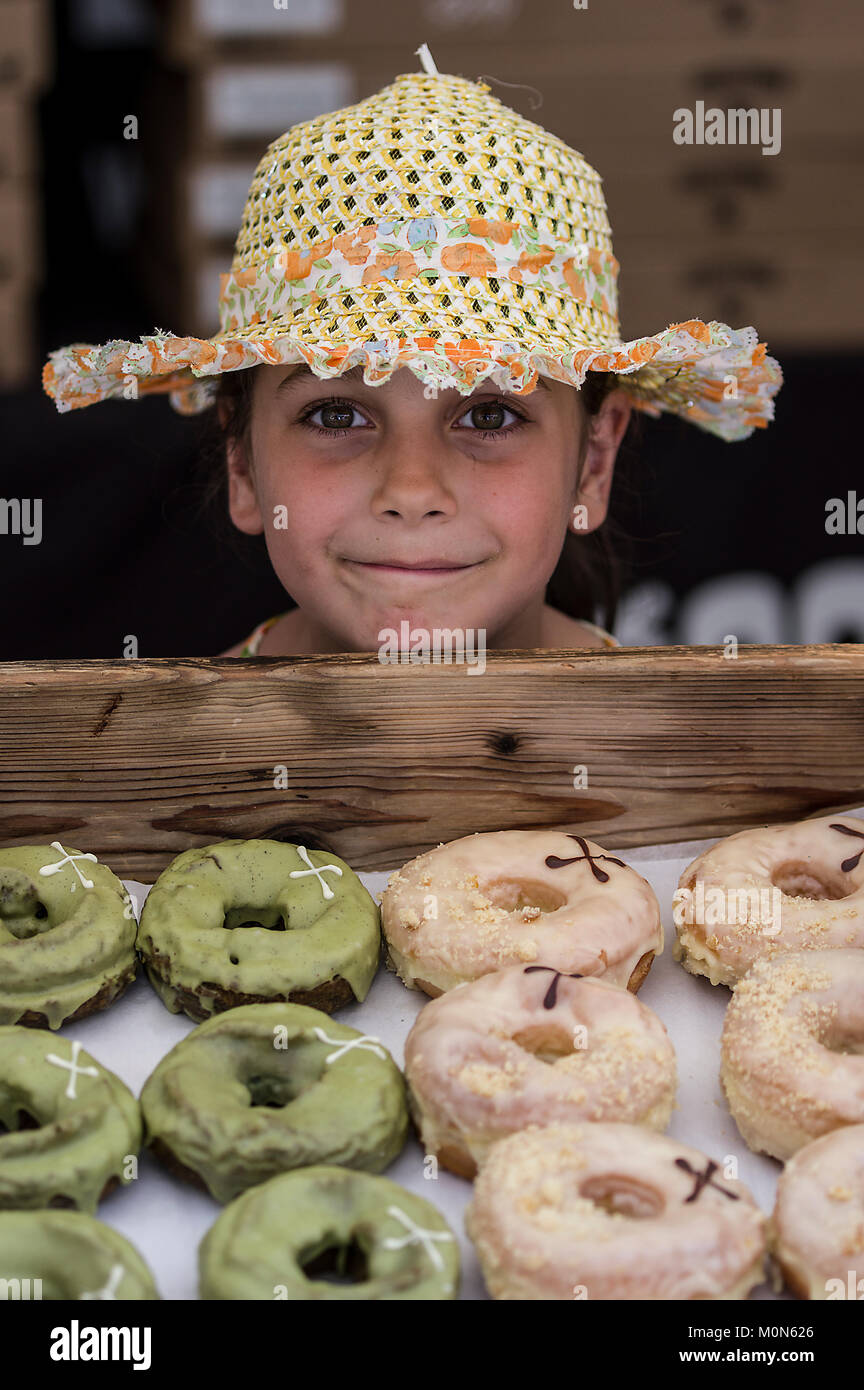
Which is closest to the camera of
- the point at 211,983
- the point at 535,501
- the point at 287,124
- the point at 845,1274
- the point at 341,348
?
the point at 845,1274

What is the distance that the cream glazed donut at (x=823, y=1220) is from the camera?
1065mm

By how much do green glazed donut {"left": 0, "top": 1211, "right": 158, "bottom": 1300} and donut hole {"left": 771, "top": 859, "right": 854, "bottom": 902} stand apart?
919 mm

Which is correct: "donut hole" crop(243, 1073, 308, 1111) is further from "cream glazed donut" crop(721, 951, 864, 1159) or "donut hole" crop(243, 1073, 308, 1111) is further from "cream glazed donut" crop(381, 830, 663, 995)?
"cream glazed donut" crop(721, 951, 864, 1159)

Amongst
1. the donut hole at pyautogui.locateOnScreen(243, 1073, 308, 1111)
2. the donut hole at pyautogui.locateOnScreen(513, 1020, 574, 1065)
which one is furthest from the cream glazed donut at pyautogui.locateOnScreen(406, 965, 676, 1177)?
the donut hole at pyautogui.locateOnScreen(243, 1073, 308, 1111)

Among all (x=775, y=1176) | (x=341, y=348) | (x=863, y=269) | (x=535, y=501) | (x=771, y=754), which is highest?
(x=863, y=269)

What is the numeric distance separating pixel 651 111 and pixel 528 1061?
3.17 metres

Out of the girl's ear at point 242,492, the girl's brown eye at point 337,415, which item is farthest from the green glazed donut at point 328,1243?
the girl's ear at point 242,492

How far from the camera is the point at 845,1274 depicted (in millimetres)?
1062

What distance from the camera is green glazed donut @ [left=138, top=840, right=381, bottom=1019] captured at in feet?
4.70

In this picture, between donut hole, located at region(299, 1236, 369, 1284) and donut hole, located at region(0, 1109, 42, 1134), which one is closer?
donut hole, located at region(299, 1236, 369, 1284)

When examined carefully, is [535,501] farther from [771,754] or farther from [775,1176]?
[775,1176]

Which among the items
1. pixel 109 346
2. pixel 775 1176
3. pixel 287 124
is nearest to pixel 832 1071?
pixel 775 1176

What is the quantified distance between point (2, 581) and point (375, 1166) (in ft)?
7.31

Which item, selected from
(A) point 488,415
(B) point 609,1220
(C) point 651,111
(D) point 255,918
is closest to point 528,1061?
(B) point 609,1220
